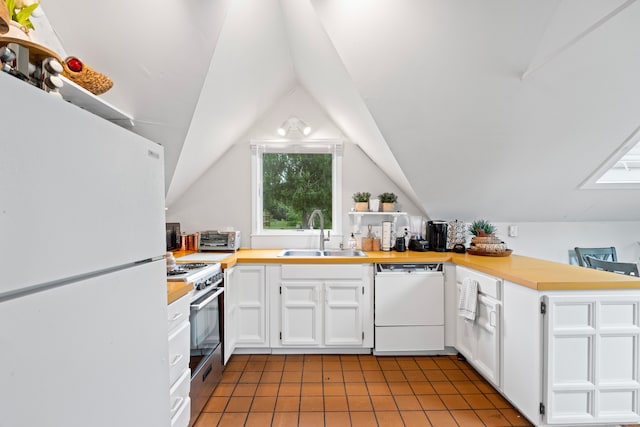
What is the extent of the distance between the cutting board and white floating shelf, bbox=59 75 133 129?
1036 millimetres

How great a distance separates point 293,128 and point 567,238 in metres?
3.03

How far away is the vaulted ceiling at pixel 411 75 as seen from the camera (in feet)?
5.84

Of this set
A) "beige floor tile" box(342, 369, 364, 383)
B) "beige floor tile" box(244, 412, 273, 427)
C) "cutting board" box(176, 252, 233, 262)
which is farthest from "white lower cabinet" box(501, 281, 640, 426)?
"cutting board" box(176, 252, 233, 262)

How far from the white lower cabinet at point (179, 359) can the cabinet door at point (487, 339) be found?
186 centimetres

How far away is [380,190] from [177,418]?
2.56 meters

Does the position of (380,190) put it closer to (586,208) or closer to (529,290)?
(529,290)

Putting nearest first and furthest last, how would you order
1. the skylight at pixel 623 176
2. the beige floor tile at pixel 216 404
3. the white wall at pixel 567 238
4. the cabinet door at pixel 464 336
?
1. the beige floor tile at pixel 216 404
2. the cabinet door at pixel 464 336
3. the skylight at pixel 623 176
4. the white wall at pixel 567 238

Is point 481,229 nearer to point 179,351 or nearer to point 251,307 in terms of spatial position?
point 251,307

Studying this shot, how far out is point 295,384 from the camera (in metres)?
2.36

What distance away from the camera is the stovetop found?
1.84 m

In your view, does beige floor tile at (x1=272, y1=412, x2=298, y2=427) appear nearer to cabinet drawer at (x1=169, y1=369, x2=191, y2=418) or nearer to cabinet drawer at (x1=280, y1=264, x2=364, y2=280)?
cabinet drawer at (x1=169, y1=369, x2=191, y2=418)

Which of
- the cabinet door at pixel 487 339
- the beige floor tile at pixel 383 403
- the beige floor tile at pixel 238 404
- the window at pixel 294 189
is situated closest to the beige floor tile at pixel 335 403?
the beige floor tile at pixel 383 403

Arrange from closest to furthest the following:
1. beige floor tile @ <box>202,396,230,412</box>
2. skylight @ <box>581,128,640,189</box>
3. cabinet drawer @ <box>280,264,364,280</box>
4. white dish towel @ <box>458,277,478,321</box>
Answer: beige floor tile @ <box>202,396,230,412</box>
white dish towel @ <box>458,277,478,321</box>
cabinet drawer @ <box>280,264,364,280</box>
skylight @ <box>581,128,640,189</box>

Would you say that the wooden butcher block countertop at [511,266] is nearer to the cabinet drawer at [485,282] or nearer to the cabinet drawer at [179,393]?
the cabinet drawer at [485,282]
